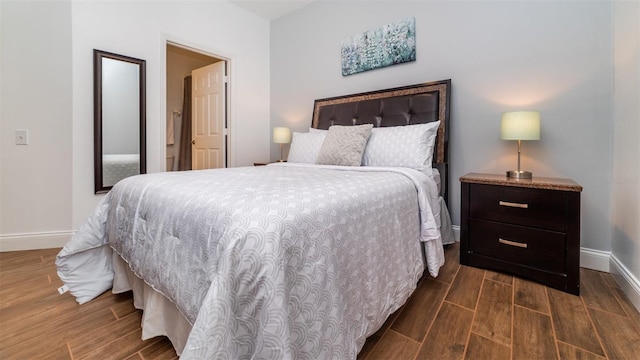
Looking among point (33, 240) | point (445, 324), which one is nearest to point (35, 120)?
point (33, 240)

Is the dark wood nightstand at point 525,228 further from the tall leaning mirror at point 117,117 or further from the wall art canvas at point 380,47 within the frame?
the tall leaning mirror at point 117,117

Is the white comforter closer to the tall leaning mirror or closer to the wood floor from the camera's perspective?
the wood floor

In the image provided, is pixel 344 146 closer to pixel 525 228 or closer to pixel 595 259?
pixel 525 228

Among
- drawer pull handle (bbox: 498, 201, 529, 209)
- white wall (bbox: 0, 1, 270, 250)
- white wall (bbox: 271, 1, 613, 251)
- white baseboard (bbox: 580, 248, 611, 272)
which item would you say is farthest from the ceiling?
white baseboard (bbox: 580, 248, 611, 272)

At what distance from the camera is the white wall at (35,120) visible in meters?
2.29

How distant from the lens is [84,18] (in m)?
2.48

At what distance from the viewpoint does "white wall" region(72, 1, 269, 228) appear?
8.29ft

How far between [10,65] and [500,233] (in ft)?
13.1

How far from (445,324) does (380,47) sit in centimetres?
259

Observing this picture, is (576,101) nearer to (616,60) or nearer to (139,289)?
(616,60)

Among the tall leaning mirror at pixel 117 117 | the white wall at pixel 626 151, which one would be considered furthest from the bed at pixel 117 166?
the white wall at pixel 626 151

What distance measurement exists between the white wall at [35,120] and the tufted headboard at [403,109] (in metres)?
2.46

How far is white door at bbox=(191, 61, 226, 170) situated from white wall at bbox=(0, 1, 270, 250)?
0.88m

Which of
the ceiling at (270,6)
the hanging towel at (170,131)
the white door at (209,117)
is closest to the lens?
the ceiling at (270,6)
